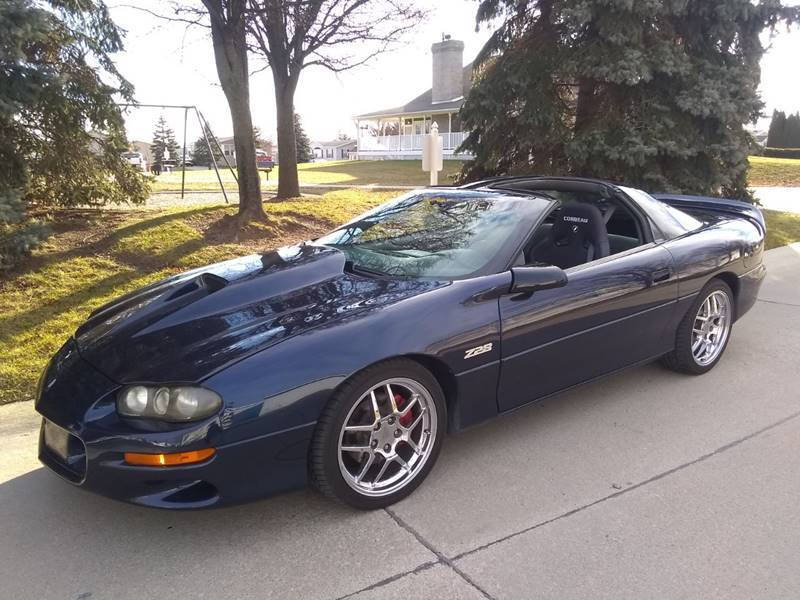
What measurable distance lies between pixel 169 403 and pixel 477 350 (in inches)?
53.1

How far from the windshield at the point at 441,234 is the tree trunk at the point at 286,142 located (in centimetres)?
817

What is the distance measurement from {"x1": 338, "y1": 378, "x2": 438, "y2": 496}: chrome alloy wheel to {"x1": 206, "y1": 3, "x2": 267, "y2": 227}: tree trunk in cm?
608

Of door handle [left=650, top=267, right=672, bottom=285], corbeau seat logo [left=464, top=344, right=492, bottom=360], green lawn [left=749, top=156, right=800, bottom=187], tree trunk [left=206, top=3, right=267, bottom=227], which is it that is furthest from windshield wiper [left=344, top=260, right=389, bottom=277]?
green lawn [left=749, top=156, right=800, bottom=187]

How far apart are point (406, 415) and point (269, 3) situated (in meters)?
7.74

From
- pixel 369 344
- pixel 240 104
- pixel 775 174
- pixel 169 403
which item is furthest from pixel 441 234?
pixel 775 174

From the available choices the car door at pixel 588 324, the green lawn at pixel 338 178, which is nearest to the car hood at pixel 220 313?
the car door at pixel 588 324

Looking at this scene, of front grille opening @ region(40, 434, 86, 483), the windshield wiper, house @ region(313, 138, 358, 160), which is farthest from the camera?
house @ region(313, 138, 358, 160)

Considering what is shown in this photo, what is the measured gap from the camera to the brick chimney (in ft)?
119

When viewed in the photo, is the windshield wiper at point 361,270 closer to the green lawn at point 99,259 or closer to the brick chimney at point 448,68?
the green lawn at point 99,259

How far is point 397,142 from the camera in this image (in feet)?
124

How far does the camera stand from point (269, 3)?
344 inches

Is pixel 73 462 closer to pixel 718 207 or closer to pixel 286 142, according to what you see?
pixel 718 207

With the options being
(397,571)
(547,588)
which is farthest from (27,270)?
(547,588)

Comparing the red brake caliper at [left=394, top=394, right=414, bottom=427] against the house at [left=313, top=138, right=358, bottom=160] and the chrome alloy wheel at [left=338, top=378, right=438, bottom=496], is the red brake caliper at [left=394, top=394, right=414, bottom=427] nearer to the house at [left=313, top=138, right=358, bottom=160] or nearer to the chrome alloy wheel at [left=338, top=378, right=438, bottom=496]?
the chrome alloy wheel at [left=338, top=378, right=438, bottom=496]
